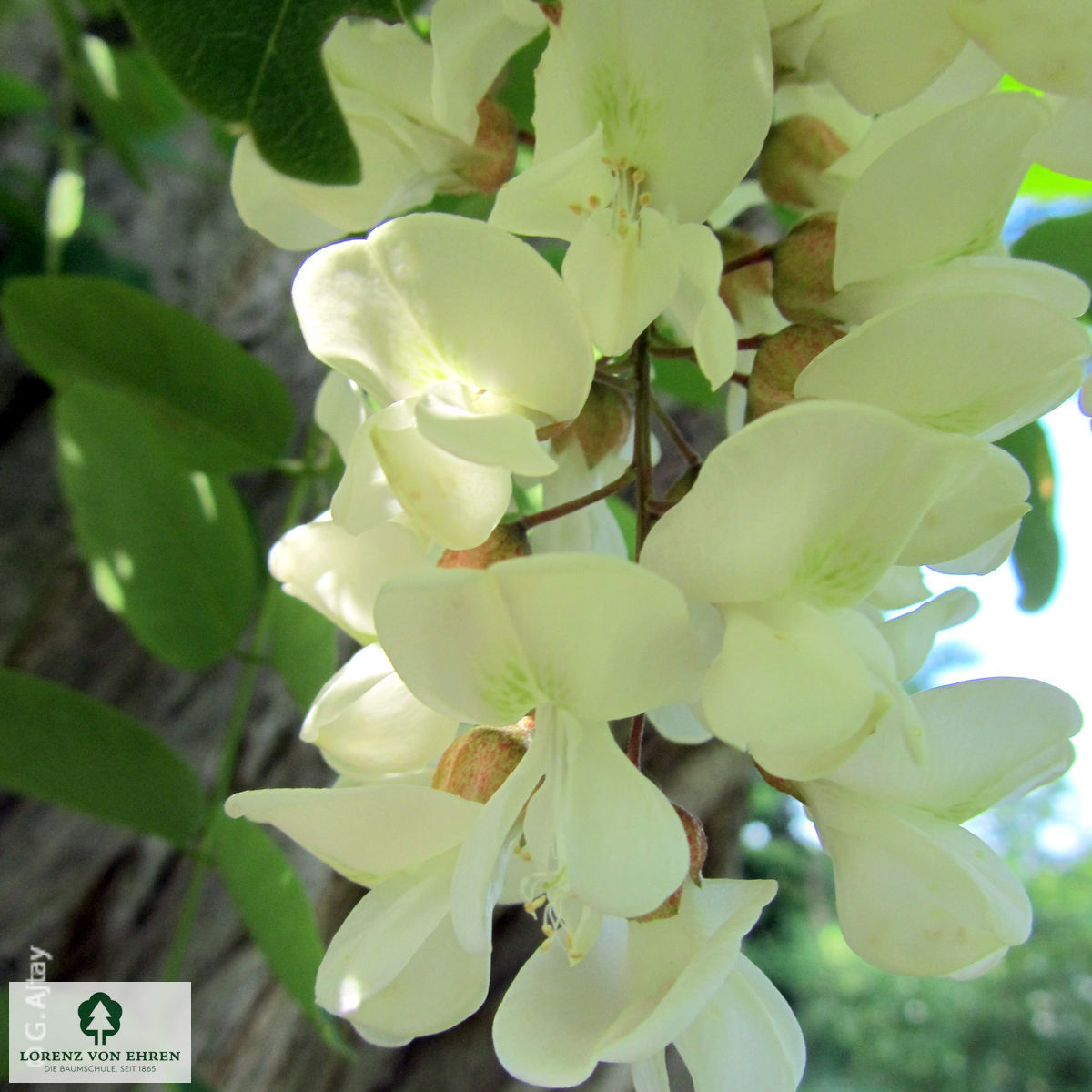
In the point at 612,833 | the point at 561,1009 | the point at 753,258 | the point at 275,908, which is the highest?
the point at 753,258

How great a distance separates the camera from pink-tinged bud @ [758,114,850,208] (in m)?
0.48

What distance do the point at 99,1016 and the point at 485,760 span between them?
590mm

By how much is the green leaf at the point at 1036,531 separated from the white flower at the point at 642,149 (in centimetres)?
37

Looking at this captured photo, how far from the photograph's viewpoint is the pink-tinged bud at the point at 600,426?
47 cm

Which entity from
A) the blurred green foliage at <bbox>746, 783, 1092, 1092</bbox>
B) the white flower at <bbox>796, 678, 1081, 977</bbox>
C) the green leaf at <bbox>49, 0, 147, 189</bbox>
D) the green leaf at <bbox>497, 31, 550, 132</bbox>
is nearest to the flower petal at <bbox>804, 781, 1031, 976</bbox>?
the white flower at <bbox>796, 678, 1081, 977</bbox>

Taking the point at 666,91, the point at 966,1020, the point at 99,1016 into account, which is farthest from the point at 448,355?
the point at 966,1020

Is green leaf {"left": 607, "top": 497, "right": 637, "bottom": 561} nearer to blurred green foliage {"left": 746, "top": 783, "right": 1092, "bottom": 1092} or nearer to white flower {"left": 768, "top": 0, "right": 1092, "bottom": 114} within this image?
white flower {"left": 768, "top": 0, "right": 1092, "bottom": 114}

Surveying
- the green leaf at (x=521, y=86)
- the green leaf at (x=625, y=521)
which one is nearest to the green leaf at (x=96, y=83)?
the green leaf at (x=521, y=86)

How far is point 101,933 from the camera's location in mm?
1074

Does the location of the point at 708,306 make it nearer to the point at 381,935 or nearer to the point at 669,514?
the point at 669,514

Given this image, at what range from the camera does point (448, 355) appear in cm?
38

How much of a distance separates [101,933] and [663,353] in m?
0.94

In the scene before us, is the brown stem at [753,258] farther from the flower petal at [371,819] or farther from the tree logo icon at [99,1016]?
the tree logo icon at [99,1016]

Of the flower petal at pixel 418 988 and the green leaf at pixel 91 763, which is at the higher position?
the flower petal at pixel 418 988
